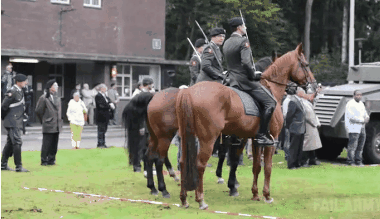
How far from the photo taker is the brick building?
26141 millimetres

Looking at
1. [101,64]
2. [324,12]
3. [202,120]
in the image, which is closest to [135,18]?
[101,64]

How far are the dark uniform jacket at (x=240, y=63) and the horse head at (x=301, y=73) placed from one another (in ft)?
3.70

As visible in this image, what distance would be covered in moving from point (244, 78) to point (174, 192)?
2.45 metres

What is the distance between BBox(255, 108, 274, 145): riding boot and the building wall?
59.2 feet

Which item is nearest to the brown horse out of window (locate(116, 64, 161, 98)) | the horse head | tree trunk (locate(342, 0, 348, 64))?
the horse head

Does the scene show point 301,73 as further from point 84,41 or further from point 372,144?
point 84,41

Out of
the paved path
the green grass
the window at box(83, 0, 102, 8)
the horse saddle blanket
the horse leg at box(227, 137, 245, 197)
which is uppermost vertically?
the window at box(83, 0, 102, 8)

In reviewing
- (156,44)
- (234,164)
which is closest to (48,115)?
(234,164)

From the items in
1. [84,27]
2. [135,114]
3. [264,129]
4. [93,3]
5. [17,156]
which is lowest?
[17,156]

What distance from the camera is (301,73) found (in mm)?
10383

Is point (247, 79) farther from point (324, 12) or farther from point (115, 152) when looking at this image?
point (324, 12)

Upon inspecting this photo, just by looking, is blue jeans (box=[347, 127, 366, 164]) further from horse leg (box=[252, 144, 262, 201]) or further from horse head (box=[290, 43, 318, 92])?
horse leg (box=[252, 144, 262, 201])

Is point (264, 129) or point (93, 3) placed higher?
point (93, 3)

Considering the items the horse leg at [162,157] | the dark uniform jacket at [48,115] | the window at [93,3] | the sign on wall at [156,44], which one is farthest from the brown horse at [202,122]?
the sign on wall at [156,44]
